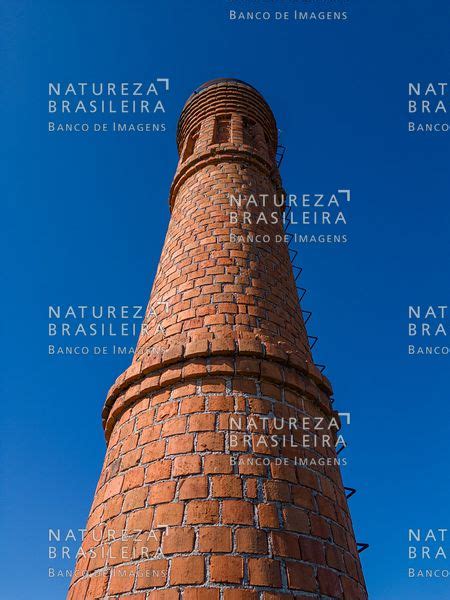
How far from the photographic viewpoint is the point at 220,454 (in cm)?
190

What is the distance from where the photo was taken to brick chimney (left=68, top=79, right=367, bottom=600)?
1.64 m

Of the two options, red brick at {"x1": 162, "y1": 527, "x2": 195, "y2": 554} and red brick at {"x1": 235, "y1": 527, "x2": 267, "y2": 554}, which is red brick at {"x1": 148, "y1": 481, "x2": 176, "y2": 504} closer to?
red brick at {"x1": 162, "y1": 527, "x2": 195, "y2": 554}

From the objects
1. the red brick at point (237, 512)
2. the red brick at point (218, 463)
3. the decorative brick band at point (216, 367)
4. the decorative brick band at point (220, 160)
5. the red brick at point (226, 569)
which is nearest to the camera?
the red brick at point (226, 569)

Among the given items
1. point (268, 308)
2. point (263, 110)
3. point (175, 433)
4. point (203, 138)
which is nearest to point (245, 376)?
point (175, 433)

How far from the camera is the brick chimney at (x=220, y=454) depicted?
1643 millimetres

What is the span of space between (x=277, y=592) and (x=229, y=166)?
3275 millimetres

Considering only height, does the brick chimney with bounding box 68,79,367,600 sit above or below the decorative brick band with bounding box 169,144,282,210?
below

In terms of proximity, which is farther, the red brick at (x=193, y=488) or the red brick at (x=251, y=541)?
the red brick at (x=193, y=488)

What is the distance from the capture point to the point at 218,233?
10.4 feet

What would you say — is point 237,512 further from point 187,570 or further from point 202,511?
point 187,570

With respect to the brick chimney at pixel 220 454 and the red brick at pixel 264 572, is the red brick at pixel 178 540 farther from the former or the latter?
the red brick at pixel 264 572

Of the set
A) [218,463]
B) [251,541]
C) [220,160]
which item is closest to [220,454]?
[218,463]

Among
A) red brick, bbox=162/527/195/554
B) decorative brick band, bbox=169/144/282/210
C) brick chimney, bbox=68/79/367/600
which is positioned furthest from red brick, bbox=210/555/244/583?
decorative brick band, bbox=169/144/282/210

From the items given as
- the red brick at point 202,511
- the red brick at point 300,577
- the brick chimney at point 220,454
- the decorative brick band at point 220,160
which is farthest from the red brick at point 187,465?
the decorative brick band at point 220,160
